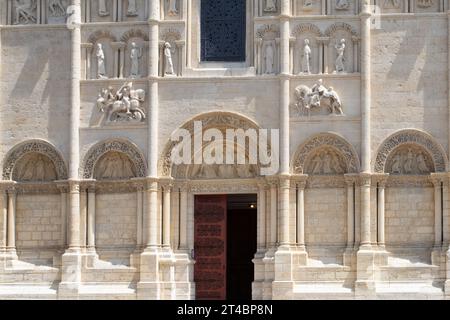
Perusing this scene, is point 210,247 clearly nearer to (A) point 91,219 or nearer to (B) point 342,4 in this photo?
(A) point 91,219

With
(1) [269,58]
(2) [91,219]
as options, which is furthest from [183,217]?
(1) [269,58]

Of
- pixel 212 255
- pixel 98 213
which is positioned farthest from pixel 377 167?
pixel 98 213

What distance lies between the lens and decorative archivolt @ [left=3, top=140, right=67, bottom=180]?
108 ft

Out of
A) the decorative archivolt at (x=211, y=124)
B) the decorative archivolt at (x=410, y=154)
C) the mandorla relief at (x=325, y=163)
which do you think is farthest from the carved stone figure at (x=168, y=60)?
the decorative archivolt at (x=410, y=154)

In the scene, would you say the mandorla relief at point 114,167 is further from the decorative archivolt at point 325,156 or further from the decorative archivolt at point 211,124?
the decorative archivolt at point 325,156

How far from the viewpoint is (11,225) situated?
32.9 metres

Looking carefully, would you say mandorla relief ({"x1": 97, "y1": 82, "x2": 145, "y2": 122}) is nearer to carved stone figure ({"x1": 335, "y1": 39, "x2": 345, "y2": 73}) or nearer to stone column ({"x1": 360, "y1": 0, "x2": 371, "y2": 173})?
carved stone figure ({"x1": 335, "y1": 39, "x2": 345, "y2": 73})

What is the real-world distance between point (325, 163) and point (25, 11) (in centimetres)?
791

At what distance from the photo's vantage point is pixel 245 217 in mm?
37000

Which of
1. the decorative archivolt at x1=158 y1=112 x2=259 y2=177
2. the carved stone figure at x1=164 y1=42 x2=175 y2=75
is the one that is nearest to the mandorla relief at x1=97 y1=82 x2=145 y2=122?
the carved stone figure at x1=164 y1=42 x2=175 y2=75

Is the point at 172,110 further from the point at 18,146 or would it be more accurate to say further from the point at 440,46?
the point at 440,46

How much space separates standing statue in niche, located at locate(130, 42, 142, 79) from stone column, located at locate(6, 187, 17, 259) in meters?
3.89

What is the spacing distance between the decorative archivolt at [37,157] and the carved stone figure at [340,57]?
264 inches

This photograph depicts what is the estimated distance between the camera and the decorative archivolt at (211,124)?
32.3 m
